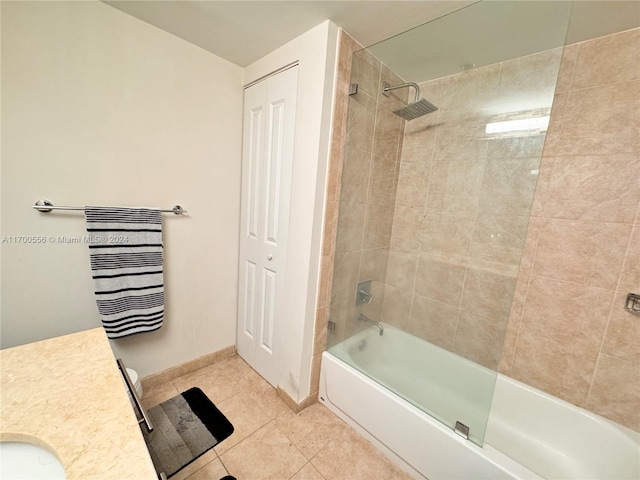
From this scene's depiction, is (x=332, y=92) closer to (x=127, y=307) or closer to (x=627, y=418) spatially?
(x=127, y=307)

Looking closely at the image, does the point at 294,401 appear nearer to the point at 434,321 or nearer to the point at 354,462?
the point at 354,462

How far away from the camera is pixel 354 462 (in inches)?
49.1

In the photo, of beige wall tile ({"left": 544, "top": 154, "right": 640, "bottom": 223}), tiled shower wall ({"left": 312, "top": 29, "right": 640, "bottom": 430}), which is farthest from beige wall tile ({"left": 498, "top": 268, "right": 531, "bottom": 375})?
beige wall tile ({"left": 544, "top": 154, "right": 640, "bottom": 223})

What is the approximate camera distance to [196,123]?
1521 millimetres

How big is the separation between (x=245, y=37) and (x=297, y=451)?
87.6 inches

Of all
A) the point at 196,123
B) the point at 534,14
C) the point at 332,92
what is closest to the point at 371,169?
the point at 332,92

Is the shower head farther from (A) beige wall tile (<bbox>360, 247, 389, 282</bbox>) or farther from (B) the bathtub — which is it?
(B) the bathtub

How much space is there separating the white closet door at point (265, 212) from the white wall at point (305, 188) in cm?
7

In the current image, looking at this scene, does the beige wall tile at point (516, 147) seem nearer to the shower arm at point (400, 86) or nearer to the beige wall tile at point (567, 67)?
the beige wall tile at point (567, 67)

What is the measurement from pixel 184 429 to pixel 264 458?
481 mm

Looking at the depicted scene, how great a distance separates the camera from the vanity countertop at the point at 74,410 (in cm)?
47

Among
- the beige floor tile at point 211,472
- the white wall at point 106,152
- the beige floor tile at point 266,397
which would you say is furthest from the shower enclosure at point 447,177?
the white wall at point 106,152

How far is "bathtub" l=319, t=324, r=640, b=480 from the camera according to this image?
1.07m

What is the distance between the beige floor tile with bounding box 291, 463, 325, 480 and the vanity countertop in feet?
3.21
